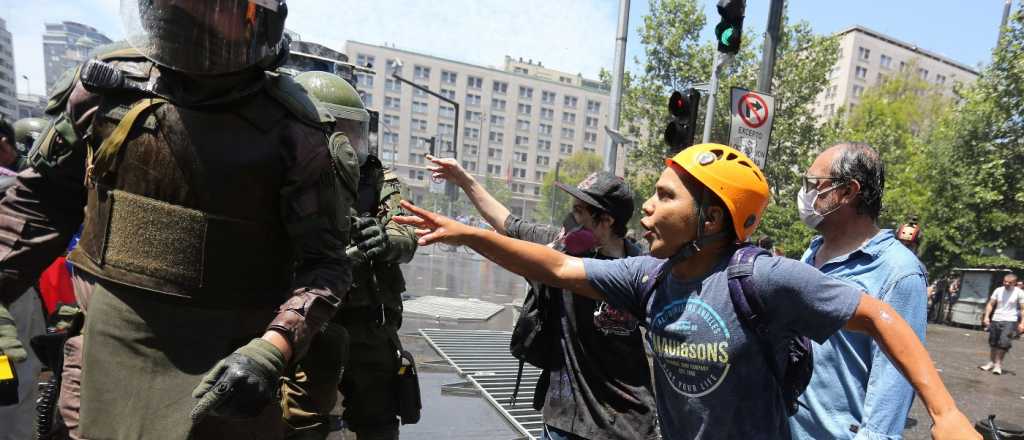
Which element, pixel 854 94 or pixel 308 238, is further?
pixel 854 94

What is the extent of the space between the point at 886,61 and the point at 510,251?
285ft

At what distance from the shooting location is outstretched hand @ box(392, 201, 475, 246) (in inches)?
88.9

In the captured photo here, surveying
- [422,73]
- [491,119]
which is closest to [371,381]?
[422,73]

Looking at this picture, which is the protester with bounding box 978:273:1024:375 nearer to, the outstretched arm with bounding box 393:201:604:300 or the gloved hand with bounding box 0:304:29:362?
the outstretched arm with bounding box 393:201:604:300

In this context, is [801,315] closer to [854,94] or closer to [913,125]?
[913,125]

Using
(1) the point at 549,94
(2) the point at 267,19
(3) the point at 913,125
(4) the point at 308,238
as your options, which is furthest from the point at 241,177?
(1) the point at 549,94

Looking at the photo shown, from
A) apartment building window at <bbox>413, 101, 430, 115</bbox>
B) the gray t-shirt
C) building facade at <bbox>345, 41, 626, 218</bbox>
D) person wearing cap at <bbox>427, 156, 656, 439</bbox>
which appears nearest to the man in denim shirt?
the gray t-shirt

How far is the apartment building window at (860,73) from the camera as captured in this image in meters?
72.2

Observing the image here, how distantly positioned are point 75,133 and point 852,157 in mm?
3053

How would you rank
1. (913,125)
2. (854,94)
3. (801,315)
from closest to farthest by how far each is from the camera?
(801,315) → (913,125) → (854,94)

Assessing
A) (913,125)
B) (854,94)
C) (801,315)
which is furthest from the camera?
(854,94)

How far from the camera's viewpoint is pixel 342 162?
7.86ft

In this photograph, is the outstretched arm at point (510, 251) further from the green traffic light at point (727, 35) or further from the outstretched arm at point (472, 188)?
the green traffic light at point (727, 35)

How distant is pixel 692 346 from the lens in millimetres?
1934
